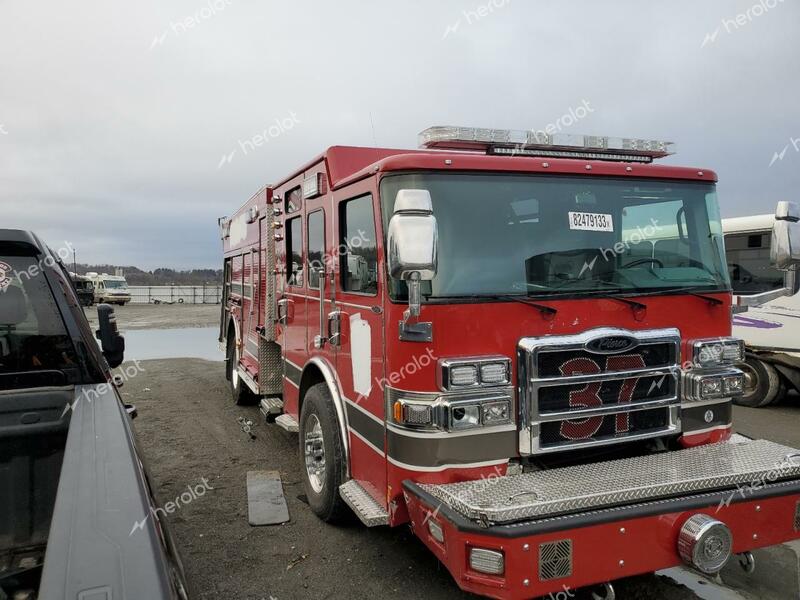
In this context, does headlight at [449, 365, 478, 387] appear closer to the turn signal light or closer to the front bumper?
the front bumper

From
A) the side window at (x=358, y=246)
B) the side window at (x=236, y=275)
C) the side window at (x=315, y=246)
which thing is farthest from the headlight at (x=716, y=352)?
the side window at (x=236, y=275)

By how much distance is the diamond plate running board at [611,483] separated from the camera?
283 cm

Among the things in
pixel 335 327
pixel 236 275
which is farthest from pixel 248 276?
pixel 335 327

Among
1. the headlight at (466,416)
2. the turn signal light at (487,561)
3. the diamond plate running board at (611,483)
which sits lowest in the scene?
the turn signal light at (487,561)

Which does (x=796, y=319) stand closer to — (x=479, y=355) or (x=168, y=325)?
(x=479, y=355)

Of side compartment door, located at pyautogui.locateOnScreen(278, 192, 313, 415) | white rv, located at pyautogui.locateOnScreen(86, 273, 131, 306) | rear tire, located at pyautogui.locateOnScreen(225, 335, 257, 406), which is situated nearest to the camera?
side compartment door, located at pyautogui.locateOnScreen(278, 192, 313, 415)

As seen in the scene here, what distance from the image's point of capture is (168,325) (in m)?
21.7

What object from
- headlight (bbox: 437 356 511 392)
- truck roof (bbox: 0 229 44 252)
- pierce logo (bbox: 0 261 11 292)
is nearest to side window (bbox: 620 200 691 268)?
headlight (bbox: 437 356 511 392)

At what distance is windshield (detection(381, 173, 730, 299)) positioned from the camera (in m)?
3.39

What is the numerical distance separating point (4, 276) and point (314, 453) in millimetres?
2484

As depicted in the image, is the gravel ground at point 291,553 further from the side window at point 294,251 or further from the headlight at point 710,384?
the side window at point 294,251

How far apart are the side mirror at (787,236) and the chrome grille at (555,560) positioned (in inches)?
104

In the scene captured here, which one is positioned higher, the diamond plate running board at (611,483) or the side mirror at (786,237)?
the side mirror at (786,237)

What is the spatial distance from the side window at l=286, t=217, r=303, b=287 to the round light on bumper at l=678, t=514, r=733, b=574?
3422 millimetres
